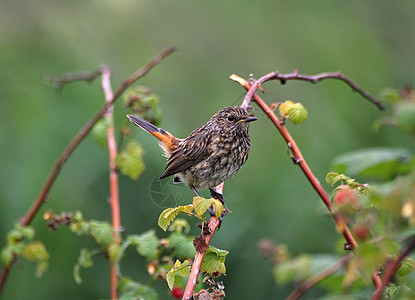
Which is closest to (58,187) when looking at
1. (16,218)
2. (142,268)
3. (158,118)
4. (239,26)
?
(16,218)

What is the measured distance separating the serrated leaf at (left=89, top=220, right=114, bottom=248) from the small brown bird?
57 cm

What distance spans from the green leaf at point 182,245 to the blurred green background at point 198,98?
1.97m

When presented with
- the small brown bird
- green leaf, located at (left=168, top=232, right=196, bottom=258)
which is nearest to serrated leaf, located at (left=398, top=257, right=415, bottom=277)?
green leaf, located at (left=168, top=232, right=196, bottom=258)

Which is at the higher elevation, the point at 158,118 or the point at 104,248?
the point at 158,118

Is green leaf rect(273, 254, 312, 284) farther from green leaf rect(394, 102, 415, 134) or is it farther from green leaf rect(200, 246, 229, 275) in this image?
green leaf rect(394, 102, 415, 134)

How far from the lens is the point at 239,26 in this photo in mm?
6762

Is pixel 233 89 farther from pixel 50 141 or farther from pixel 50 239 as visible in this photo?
pixel 50 239

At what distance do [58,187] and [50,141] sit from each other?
0.44 m

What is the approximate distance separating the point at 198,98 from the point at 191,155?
2.92m

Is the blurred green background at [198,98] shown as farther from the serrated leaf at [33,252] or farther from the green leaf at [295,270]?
the serrated leaf at [33,252]

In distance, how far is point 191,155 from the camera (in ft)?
10.8

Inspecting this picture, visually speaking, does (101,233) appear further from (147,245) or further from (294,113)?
(294,113)

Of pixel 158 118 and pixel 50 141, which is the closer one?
pixel 158 118

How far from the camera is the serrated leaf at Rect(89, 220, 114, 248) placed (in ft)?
8.43
